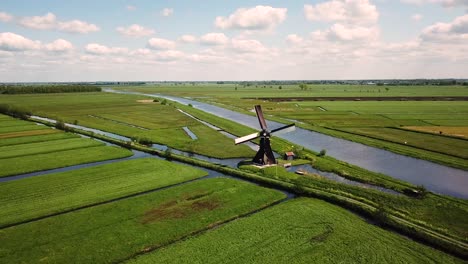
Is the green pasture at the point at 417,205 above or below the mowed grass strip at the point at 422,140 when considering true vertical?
below

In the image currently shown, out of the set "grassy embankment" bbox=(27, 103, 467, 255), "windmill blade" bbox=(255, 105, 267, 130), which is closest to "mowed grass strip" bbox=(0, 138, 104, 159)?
"windmill blade" bbox=(255, 105, 267, 130)

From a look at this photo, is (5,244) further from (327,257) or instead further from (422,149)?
(422,149)

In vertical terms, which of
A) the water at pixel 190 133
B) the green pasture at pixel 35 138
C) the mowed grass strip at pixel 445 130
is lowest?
the water at pixel 190 133

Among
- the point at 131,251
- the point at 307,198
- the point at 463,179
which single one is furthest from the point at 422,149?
the point at 131,251

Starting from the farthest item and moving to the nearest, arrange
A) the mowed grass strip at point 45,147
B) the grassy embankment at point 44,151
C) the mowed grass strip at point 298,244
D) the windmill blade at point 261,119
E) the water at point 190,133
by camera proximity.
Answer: the water at point 190,133 < the mowed grass strip at point 45,147 < the grassy embankment at point 44,151 < the windmill blade at point 261,119 < the mowed grass strip at point 298,244

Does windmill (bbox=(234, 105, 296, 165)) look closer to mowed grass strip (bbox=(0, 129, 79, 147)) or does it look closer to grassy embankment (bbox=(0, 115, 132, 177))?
grassy embankment (bbox=(0, 115, 132, 177))

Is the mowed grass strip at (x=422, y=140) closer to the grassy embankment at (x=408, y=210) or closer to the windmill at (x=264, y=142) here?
the grassy embankment at (x=408, y=210)

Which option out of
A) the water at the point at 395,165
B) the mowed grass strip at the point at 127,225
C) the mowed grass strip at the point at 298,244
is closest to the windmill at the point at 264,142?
the mowed grass strip at the point at 127,225

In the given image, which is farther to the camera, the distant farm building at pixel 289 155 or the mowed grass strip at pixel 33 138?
the mowed grass strip at pixel 33 138
